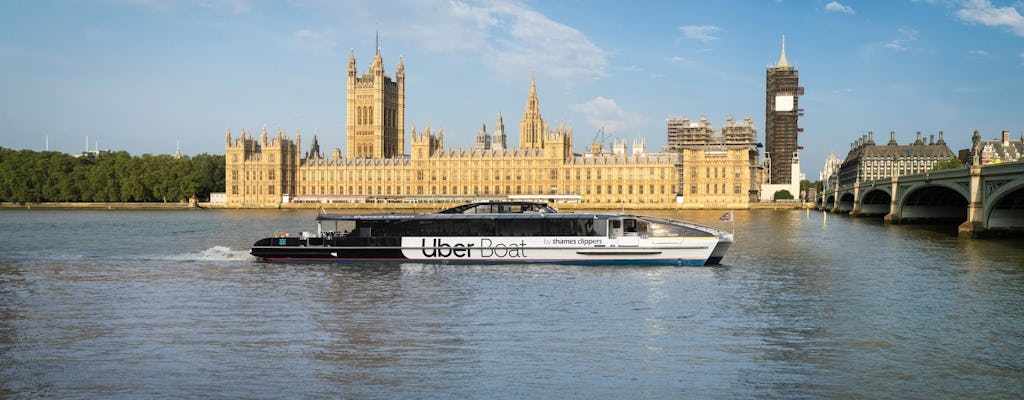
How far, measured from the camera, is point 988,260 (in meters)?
42.2

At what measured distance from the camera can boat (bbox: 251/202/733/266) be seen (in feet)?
129

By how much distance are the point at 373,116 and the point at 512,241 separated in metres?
137

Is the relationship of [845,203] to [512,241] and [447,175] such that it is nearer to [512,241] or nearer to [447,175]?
[447,175]

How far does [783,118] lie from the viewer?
591ft

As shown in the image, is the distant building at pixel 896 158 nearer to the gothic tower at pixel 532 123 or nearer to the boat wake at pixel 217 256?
the gothic tower at pixel 532 123

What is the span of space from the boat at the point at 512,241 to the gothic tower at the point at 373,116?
130m

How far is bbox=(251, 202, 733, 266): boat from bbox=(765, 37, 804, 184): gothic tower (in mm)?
147725

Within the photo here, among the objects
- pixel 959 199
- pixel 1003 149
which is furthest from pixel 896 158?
pixel 959 199

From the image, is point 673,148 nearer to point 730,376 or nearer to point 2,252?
point 2,252

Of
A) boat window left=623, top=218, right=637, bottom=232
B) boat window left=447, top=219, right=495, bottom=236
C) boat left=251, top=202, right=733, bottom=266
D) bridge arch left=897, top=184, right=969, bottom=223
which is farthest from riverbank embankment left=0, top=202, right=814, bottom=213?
boat window left=447, top=219, right=495, bottom=236

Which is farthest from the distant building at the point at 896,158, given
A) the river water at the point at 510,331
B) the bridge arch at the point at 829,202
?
the river water at the point at 510,331

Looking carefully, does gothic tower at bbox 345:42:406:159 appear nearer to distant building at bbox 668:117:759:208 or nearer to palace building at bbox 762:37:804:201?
distant building at bbox 668:117:759:208

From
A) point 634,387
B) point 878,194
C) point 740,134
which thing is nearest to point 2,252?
point 634,387

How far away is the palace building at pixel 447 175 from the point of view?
475 feet
